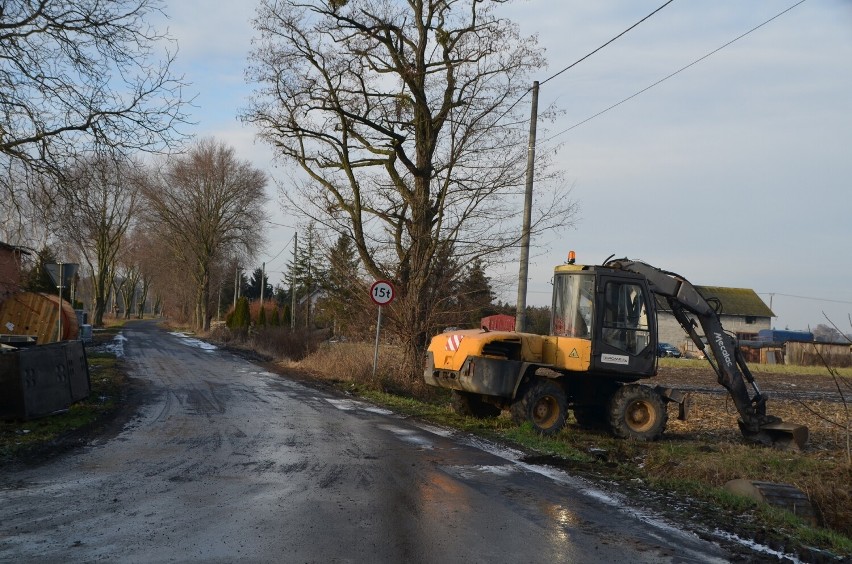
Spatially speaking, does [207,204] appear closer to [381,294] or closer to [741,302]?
[381,294]

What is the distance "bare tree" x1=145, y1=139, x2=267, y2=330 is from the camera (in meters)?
60.8

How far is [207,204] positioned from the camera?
62.2 m

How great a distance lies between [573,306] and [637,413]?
225 centimetres

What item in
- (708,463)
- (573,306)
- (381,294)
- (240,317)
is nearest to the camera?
(708,463)

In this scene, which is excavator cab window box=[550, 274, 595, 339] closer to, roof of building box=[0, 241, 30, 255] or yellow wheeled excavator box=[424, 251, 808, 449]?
yellow wheeled excavator box=[424, 251, 808, 449]

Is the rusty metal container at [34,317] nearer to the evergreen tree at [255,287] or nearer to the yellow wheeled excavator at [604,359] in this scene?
the yellow wheeled excavator at [604,359]

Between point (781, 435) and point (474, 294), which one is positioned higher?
point (474, 294)

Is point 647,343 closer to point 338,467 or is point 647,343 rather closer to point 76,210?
point 338,467

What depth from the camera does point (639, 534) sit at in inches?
283

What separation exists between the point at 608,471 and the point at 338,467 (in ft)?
11.6

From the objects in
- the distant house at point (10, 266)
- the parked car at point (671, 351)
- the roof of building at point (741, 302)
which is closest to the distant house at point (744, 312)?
the roof of building at point (741, 302)

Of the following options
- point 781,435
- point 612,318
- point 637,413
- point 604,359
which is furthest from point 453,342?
point 781,435

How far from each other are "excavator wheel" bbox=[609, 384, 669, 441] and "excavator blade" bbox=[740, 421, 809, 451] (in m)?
1.83

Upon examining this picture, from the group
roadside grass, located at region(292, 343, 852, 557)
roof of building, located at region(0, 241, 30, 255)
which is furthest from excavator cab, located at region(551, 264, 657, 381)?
roof of building, located at region(0, 241, 30, 255)
